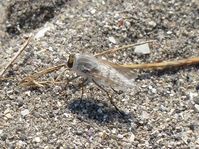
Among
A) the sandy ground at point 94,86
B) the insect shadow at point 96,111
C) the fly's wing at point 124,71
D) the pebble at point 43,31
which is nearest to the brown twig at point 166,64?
the sandy ground at point 94,86

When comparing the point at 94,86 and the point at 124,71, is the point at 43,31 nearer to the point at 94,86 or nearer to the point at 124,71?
the point at 94,86

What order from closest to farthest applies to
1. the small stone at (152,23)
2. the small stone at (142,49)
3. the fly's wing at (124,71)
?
the fly's wing at (124,71) → the small stone at (142,49) → the small stone at (152,23)

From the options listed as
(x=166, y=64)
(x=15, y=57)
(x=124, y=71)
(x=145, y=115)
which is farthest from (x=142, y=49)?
(x=15, y=57)

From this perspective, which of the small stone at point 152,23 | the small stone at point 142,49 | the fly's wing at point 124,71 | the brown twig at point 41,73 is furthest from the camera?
the small stone at point 152,23

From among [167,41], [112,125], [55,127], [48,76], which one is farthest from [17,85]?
[167,41]

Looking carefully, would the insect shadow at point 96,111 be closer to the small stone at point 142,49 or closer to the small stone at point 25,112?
the small stone at point 25,112

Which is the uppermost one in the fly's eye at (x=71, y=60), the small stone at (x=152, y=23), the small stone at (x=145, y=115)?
the fly's eye at (x=71, y=60)

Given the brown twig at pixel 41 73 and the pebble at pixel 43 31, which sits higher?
the pebble at pixel 43 31

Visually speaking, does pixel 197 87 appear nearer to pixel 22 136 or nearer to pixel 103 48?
pixel 103 48
